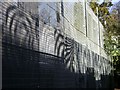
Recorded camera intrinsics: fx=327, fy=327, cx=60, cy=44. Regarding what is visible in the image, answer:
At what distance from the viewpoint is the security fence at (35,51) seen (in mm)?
4062

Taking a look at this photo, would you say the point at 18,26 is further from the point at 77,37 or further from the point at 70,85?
the point at 77,37

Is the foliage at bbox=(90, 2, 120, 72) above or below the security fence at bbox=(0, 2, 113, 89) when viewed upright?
above

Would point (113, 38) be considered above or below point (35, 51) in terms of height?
above

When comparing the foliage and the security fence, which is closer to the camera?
the security fence

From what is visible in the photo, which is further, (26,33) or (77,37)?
(77,37)

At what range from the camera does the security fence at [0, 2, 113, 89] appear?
406cm

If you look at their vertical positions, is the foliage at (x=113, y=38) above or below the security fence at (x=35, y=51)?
above

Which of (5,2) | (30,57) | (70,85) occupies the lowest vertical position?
(70,85)

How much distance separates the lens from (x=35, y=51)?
16.8ft

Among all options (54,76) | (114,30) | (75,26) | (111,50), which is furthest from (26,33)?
(114,30)

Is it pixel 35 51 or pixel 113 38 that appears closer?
pixel 35 51

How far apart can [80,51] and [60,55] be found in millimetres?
2751

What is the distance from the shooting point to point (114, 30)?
71.5 feet

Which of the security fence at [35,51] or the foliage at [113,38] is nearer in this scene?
the security fence at [35,51]
